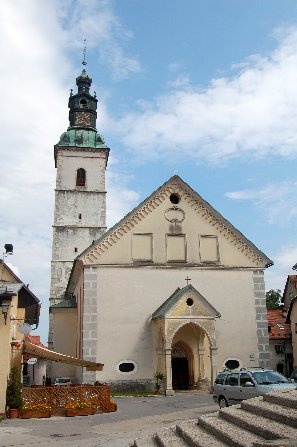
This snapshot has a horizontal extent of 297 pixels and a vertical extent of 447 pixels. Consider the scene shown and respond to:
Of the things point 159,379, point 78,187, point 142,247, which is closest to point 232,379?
point 159,379

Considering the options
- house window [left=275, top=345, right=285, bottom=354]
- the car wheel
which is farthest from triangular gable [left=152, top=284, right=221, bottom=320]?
house window [left=275, top=345, right=285, bottom=354]

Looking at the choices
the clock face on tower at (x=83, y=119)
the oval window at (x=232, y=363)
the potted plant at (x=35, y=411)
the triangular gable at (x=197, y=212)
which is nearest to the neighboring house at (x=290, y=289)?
the triangular gable at (x=197, y=212)

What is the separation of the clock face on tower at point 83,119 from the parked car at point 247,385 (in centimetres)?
3928

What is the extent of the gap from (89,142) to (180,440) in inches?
1725

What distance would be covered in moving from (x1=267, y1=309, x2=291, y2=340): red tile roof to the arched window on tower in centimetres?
2255

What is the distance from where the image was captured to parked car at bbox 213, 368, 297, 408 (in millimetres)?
15438

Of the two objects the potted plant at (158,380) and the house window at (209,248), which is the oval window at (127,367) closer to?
the potted plant at (158,380)

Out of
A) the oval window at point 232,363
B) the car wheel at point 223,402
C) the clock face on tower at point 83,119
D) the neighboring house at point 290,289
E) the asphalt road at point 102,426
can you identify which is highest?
the clock face on tower at point 83,119

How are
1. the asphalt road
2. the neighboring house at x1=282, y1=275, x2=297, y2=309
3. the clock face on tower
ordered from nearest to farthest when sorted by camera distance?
the asphalt road, the neighboring house at x1=282, y1=275, x2=297, y2=309, the clock face on tower

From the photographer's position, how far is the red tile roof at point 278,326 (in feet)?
141

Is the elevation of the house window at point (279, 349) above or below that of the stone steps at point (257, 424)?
above

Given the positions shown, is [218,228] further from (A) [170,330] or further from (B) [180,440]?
(B) [180,440]

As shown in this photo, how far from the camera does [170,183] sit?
103ft

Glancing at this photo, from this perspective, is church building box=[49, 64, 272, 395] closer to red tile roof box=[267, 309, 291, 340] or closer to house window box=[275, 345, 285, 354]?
red tile roof box=[267, 309, 291, 340]
